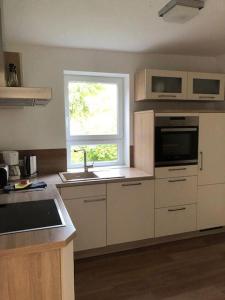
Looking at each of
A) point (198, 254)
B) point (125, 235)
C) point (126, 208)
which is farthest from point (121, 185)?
point (198, 254)

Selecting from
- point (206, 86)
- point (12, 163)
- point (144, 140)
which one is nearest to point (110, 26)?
point (144, 140)

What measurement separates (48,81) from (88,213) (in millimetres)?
1546

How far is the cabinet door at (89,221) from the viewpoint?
2.66 meters

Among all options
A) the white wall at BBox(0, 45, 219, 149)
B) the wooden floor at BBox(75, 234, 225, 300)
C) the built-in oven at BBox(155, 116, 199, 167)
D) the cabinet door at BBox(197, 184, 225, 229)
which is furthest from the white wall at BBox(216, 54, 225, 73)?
the wooden floor at BBox(75, 234, 225, 300)

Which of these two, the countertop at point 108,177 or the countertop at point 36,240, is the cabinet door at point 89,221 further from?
the countertop at point 36,240

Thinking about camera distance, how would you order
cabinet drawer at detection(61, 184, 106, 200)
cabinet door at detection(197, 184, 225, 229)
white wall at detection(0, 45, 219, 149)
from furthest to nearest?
cabinet door at detection(197, 184, 225, 229)
white wall at detection(0, 45, 219, 149)
cabinet drawer at detection(61, 184, 106, 200)

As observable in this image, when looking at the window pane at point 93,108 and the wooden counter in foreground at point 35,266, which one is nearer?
the wooden counter in foreground at point 35,266

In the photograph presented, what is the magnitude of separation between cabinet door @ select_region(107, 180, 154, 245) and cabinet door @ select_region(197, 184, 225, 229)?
2.16ft

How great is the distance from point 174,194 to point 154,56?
1.76 metres

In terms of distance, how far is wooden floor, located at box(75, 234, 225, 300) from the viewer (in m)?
2.18

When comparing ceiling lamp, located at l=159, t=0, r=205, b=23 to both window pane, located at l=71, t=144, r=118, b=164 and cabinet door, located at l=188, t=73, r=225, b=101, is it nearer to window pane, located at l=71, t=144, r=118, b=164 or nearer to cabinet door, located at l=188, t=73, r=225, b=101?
cabinet door, located at l=188, t=73, r=225, b=101

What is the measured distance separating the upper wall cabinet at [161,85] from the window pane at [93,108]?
1.49 ft

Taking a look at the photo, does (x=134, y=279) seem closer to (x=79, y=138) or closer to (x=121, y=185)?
(x=121, y=185)

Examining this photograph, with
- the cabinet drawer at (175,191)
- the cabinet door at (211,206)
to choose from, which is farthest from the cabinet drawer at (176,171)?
the cabinet door at (211,206)
